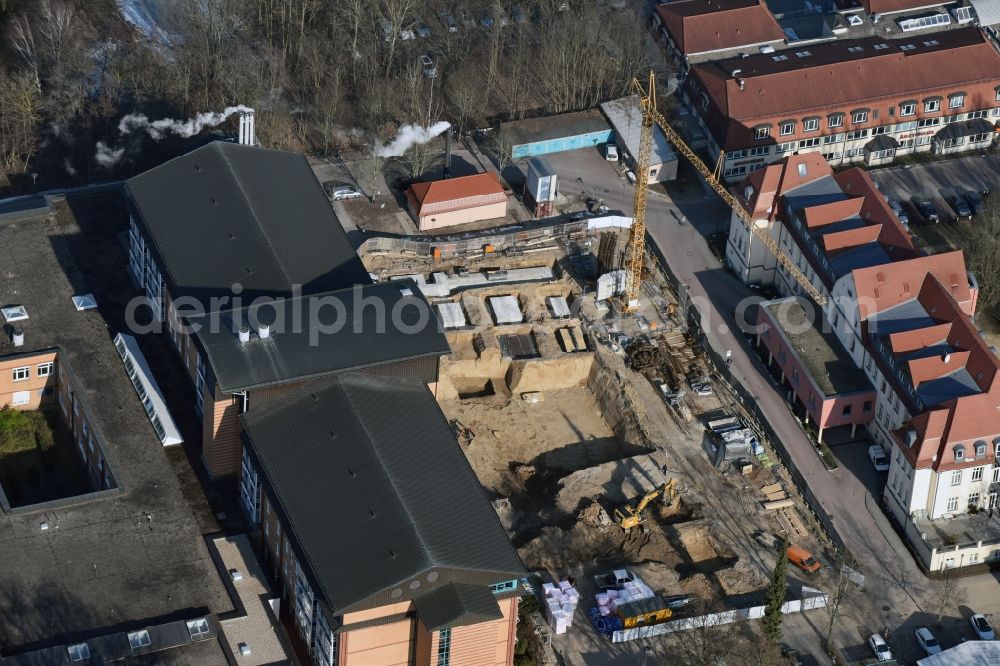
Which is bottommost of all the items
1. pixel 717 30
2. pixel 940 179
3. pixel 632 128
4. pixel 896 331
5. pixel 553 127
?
pixel 940 179

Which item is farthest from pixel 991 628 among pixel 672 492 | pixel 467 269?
pixel 467 269

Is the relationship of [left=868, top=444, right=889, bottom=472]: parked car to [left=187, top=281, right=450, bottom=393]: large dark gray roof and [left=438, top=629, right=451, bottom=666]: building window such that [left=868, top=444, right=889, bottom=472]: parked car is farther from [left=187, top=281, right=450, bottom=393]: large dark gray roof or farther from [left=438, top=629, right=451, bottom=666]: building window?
[left=438, top=629, right=451, bottom=666]: building window

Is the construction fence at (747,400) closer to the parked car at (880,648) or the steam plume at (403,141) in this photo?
the parked car at (880,648)

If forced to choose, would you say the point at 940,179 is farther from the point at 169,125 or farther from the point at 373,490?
the point at 373,490

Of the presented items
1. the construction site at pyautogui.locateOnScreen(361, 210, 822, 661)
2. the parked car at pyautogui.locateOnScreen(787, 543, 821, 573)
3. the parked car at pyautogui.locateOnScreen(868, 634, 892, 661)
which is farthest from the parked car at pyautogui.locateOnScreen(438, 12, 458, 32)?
the parked car at pyautogui.locateOnScreen(868, 634, 892, 661)

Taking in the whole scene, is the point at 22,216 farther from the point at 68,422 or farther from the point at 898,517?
the point at 898,517

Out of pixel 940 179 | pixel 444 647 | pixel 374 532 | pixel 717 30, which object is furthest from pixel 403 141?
pixel 444 647
